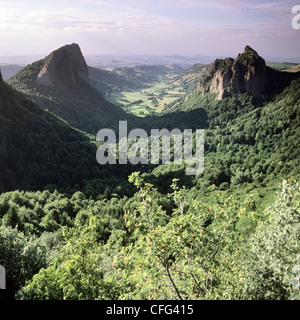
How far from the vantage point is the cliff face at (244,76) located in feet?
471

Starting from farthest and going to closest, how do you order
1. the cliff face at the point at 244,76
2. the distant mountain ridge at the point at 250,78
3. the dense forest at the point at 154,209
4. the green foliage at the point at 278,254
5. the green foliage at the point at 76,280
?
the cliff face at the point at 244,76
the distant mountain ridge at the point at 250,78
the green foliage at the point at 76,280
the dense forest at the point at 154,209
the green foliage at the point at 278,254

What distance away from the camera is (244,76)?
493 ft

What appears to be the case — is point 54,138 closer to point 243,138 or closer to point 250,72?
point 243,138

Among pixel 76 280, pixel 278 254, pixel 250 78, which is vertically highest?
pixel 250 78

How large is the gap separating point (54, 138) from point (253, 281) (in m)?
94.1

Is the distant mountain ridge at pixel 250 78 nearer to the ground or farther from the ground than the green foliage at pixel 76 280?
farther from the ground

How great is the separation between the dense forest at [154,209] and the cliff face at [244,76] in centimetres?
640

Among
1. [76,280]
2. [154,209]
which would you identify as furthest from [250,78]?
[76,280]

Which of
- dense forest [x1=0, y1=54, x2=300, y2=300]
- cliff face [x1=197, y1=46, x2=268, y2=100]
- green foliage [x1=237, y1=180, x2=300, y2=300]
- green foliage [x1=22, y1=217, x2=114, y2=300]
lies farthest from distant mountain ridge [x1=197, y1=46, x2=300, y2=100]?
green foliage [x1=22, y1=217, x2=114, y2=300]

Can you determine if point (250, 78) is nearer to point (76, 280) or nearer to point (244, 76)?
point (244, 76)

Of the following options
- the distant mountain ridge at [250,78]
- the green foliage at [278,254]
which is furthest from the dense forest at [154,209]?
the distant mountain ridge at [250,78]

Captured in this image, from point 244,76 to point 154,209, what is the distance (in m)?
164

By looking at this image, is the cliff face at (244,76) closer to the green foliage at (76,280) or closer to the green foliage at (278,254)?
the green foliage at (278,254)
